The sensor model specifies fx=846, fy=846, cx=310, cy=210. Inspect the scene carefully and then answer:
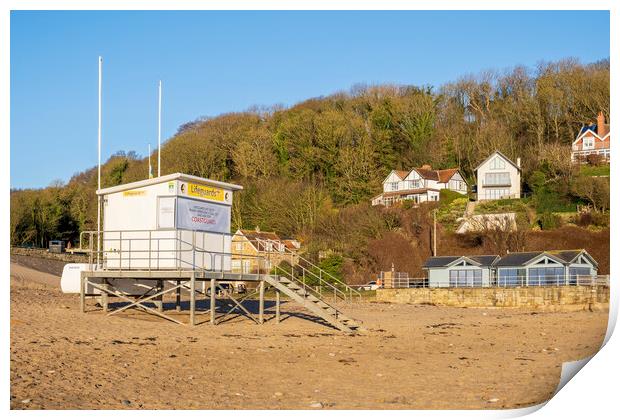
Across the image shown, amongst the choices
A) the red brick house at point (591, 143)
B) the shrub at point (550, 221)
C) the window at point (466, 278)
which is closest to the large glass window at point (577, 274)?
the window at point (466, 278)

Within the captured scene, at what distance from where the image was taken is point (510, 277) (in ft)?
129

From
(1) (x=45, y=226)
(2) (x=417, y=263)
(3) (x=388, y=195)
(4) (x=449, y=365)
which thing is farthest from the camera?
(3) (x=388, y=195)

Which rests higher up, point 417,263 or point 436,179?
Result: point 436,179

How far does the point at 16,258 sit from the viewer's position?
5072 centimetres

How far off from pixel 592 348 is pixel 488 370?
68.4 inches

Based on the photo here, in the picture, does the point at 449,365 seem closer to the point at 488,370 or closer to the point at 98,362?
the point at 488,370

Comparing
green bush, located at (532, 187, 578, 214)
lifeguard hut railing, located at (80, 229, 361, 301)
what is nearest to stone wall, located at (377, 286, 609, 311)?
green bush, located at (532, 187, 578, 214)

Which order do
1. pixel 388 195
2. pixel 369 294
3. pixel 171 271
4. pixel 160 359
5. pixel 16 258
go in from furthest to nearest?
pixel 388 195 → pixel 16 258 → pixel 369 294 → pixel 171 271 → pixel 160 359

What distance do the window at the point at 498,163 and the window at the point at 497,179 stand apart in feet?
1.63

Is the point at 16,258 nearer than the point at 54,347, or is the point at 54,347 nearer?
the point at 54,347

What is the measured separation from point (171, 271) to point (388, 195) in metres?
45.6

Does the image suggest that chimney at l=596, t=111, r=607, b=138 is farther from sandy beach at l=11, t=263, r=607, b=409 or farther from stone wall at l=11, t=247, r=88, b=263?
stone wall at l=11, t=247, r=88, b=263

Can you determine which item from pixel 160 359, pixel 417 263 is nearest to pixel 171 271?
pixel 160 359

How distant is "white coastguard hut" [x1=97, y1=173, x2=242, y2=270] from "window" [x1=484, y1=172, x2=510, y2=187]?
1672 inches
